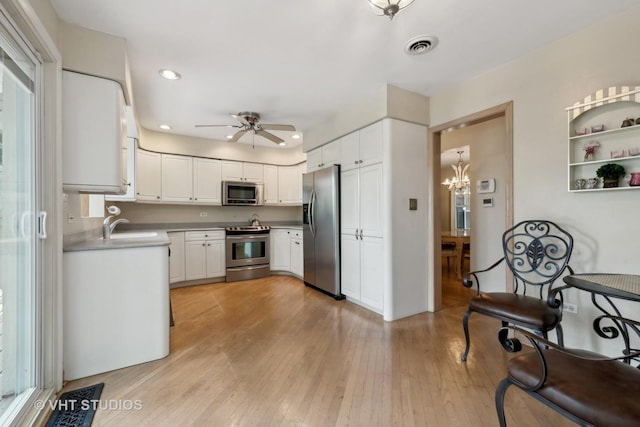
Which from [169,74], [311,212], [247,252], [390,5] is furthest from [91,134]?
[247,252]

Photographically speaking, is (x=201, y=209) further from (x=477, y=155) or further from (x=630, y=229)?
(x=630, y=229)

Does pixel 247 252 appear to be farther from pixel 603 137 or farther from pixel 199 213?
pixel 603 137

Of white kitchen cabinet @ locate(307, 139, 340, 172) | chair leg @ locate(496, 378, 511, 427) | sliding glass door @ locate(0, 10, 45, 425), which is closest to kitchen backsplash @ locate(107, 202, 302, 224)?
white kitchen cabinet @ locate(307, 139, 340, 172)

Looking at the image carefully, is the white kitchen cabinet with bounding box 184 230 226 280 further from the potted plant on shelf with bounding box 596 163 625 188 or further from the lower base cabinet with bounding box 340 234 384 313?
the potted plant on shelf with bounding box 596 163 625 188

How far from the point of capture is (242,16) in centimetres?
187

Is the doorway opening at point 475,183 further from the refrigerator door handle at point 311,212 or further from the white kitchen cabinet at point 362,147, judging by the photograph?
the refrigerator door handle at point 311,212

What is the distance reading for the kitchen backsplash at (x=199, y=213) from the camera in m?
4.53

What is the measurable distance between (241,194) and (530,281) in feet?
14.1

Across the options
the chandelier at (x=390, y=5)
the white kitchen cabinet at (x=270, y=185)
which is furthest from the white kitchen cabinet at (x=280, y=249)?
the chandelier at (x=390, y=5)

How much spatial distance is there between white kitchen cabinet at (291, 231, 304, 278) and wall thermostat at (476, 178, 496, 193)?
2759 millimetres

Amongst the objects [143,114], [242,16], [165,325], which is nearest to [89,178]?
[165,325]

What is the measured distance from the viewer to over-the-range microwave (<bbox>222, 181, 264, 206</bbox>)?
16.0 ft

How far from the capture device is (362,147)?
3238mm

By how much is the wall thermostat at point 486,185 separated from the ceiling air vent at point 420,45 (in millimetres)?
2100
